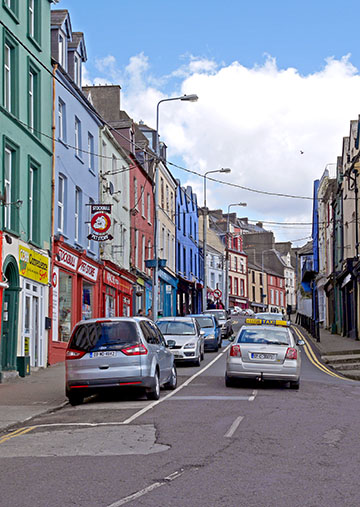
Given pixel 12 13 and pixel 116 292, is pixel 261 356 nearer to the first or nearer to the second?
pixel 12 13

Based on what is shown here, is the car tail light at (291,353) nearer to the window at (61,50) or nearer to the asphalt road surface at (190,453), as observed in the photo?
the asphalt road surface at (190,453)

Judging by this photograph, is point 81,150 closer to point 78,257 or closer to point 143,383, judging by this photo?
point 78,257

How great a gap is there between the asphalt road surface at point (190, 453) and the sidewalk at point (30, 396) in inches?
16.0

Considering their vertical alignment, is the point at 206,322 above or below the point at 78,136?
below

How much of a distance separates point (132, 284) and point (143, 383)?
25147 millimetres

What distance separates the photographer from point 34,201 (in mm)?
23203

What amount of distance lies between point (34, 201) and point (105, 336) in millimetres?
9741

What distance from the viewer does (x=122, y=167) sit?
121ft

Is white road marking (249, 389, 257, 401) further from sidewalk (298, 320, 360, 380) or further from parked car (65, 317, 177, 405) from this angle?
sidewalk (298, 320, 360, 380)

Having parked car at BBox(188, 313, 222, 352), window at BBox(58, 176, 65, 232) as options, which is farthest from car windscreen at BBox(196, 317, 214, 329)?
window at BBox(58, 176, 65, 232)

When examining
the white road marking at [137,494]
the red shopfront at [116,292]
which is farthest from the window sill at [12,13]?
the white road marking at [137,494]

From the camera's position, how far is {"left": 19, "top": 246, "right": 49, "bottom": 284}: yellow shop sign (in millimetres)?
21188

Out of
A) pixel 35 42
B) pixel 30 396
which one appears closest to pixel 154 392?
pixel 30 396

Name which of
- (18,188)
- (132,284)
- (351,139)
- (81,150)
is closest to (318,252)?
(351,139)
